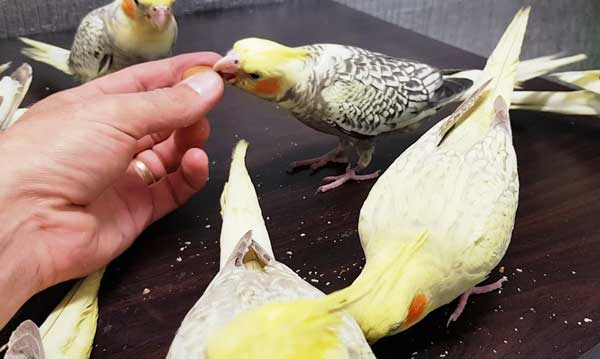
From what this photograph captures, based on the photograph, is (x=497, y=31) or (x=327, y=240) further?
(x=497, y=31)

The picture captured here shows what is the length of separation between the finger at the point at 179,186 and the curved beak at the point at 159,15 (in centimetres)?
32

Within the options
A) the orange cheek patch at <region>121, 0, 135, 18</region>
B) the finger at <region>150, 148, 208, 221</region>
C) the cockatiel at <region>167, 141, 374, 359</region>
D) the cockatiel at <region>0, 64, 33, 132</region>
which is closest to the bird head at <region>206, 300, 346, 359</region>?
the cockatiel at <region>167, 141, 374, 359</region>

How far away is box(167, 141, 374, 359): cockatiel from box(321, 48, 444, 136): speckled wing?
0.38 m

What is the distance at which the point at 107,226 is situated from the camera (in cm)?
82

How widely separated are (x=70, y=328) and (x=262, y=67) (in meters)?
0.46

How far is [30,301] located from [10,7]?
1035mm

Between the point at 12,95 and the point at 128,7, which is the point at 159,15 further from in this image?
the point at 12,95

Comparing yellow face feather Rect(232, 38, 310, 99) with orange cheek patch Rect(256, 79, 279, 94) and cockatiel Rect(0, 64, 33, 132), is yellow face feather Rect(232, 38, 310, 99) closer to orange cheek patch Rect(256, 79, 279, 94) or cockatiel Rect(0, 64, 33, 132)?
orange cheek patch Rect(256, 79, 279, 94)

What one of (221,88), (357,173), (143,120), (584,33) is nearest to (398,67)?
(357,173)

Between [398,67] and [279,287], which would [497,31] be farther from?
[279,287]

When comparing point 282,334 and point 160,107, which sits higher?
point 160,107

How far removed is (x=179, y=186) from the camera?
3.09 ft

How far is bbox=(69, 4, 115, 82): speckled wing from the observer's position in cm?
121

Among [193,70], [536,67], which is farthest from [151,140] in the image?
[536,67]
